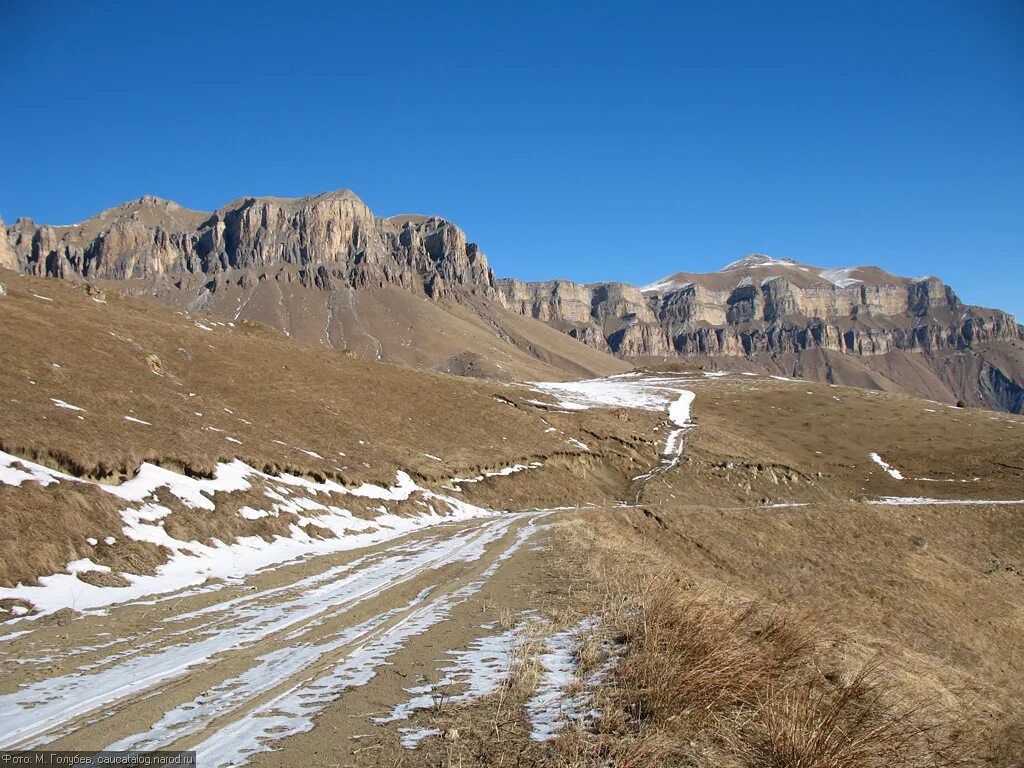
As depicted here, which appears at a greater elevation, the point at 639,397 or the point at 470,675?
the point at 639,397

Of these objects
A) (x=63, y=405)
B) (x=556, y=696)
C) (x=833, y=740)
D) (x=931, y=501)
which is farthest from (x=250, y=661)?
(x=931, y=501)

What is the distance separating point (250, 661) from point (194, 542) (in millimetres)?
10240

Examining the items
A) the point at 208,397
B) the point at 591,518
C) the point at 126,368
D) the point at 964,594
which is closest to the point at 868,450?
the point at 964,594

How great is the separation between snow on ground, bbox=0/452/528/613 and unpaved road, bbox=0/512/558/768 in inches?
48.8

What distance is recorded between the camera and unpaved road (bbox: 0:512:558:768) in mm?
5590

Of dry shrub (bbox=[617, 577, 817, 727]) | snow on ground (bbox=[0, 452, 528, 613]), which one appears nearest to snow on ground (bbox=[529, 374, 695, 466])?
snow on ground (bbox=[0, 452, 528, 613])

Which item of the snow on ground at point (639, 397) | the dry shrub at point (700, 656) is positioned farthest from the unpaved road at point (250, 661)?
the snow on ground at point (639, 397)

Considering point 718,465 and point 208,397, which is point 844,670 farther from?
point 718,465

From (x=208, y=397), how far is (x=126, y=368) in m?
4.35

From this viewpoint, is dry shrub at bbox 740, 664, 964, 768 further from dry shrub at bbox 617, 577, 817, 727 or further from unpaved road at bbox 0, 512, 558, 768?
unpaved road at bbox 0, 512, 558, 768

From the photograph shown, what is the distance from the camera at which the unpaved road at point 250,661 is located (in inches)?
220

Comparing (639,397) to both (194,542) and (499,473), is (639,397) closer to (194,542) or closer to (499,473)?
(499,473)

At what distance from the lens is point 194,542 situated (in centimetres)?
1670

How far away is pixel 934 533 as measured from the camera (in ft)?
122
